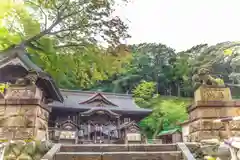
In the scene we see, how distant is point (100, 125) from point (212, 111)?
49.4ft

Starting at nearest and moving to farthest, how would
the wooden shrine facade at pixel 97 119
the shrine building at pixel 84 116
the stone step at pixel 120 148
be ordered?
the stone step at pixel 120 148 < the shrine building at pixel 84 116 < the wooden shrine facade at pixel 97 119

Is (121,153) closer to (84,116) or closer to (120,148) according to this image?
(120,148)

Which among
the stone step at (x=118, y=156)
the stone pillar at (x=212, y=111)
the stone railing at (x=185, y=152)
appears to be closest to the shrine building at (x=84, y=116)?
the stone step at (x=118, y=156)

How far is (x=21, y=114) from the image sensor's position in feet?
21.6

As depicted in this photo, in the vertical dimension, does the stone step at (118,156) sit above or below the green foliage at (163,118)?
below

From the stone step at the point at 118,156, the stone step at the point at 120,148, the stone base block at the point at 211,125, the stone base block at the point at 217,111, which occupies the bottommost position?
the stone step at the point at 118,156

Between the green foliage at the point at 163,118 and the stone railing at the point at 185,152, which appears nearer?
the stone railing at the point at 185,152

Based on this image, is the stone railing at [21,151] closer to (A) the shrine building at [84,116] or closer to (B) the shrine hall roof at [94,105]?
(A) the shrine building at [84,116]

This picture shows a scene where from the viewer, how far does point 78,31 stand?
11.9 metres

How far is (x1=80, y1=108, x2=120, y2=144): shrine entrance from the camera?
2044 cm

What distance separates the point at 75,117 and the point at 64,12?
42.3ft

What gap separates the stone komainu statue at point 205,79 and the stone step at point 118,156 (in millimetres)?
3319

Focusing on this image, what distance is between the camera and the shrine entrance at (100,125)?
2044 centimetres

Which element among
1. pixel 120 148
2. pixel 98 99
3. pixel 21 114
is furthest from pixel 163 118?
pixel 21 114
